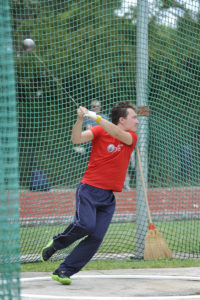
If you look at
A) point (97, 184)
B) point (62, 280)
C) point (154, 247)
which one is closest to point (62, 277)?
point (62, 280)

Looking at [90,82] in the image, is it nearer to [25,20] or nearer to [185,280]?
[25,20]

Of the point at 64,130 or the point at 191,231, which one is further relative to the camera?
the point at 64,130

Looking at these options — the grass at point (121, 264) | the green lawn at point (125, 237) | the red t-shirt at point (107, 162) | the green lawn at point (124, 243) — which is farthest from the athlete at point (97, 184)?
the green lawn at point (125, 237)

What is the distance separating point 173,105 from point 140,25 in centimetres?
109

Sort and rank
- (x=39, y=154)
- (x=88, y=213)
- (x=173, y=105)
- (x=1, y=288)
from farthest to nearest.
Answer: (x=39, y=154) → (x=173, y=105) → (x=88, y=213) → (x=1, y=288)

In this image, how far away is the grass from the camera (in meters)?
5.37

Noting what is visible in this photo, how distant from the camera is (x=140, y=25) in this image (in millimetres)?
6277

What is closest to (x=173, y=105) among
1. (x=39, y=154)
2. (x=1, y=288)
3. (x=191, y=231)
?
(x=191, y=231)

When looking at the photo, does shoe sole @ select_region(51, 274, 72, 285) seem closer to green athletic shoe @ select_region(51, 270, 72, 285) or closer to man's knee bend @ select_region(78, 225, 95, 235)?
green athletic shoe @ select_region(51, 270, 72, 285)

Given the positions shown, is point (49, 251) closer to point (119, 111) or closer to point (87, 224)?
point (87, 224)

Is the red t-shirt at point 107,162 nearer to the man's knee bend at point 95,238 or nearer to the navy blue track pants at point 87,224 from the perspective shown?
the navy blue track pants at point 87,224

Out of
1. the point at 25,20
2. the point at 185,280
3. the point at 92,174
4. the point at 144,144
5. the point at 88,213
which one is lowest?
the point at 185,280

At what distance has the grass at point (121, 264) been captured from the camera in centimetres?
537

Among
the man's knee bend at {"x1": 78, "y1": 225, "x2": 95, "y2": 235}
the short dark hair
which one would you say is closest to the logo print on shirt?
the short dark hair
